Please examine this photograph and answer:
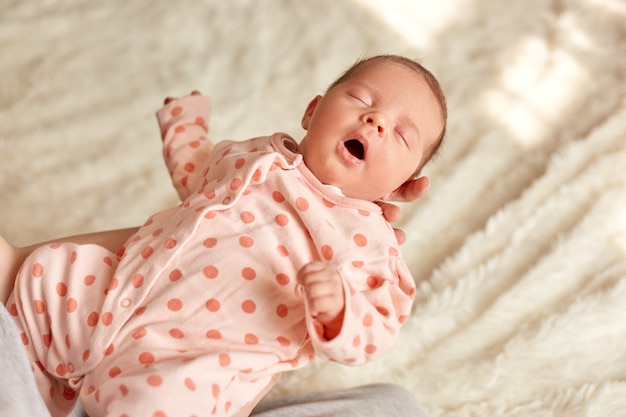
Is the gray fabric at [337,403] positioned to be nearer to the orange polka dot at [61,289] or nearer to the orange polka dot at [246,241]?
the orange polka dot at [61,289]

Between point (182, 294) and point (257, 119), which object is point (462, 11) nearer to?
point (257, 119)

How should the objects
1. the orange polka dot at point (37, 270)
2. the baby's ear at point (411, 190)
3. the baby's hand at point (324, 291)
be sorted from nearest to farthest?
1. the baby's hand at point (324, 291)
2. the orange polka dot at point (37, 270)
3. the baby's ear at point (411, 190)

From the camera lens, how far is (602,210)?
4.66 feet

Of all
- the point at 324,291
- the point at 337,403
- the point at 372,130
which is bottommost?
the point at 337,403

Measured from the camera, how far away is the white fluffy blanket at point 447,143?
1.28m

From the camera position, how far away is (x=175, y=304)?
2.99 feet

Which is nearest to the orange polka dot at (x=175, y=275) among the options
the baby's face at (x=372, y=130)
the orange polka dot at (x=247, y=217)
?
the orange polka dot at (x=247, y=217)

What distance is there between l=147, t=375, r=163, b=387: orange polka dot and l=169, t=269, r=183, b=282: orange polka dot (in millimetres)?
132

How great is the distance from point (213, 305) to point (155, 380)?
0.38 feet

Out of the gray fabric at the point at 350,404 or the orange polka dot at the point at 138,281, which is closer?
the orange polka dot at the point at 138,281

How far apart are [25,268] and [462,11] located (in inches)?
50.1

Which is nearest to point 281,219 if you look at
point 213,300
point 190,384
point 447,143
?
point 213,300

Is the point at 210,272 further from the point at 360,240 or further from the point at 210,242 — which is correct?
the point at 360,240

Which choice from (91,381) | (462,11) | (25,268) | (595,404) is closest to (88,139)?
(25,268)
